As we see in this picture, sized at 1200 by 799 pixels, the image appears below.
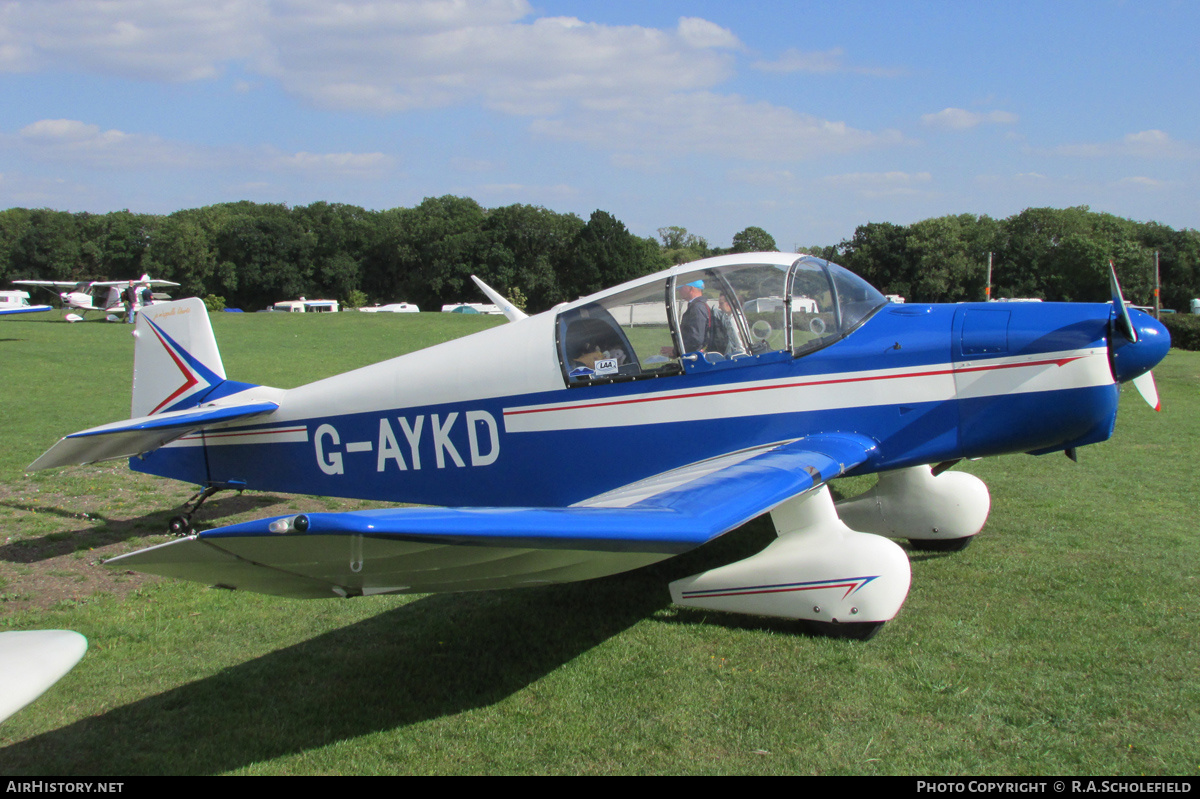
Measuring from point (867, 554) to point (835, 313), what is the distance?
173cm

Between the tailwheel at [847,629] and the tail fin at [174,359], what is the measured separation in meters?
6.00

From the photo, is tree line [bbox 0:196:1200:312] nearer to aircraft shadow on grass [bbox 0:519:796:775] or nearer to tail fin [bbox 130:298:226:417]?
tail fin [bbox 130:298:226:417]

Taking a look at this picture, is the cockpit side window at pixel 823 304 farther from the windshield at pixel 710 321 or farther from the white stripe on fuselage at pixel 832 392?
the white stripe on fuselage at pixel 832 392

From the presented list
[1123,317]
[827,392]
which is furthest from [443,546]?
[1123,317]

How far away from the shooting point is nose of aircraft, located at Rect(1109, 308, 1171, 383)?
4.96 m

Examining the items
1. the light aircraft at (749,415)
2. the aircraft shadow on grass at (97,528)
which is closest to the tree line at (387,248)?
the aircraft shadow on grass at (97,528)

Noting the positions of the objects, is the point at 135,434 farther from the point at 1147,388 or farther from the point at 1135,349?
the point at 1147,388

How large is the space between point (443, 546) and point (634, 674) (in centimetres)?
185

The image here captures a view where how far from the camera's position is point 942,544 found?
6434mm

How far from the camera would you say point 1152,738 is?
11.4ft

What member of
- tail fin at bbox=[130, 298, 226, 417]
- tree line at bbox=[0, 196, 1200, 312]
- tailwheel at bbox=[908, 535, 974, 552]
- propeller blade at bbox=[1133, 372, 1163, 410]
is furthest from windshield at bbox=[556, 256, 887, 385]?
tree line at bbox=[0, 196, 1200, 312]

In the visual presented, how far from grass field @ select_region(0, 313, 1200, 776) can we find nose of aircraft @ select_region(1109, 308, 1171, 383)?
1.55 m

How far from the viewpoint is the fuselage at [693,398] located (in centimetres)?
510
